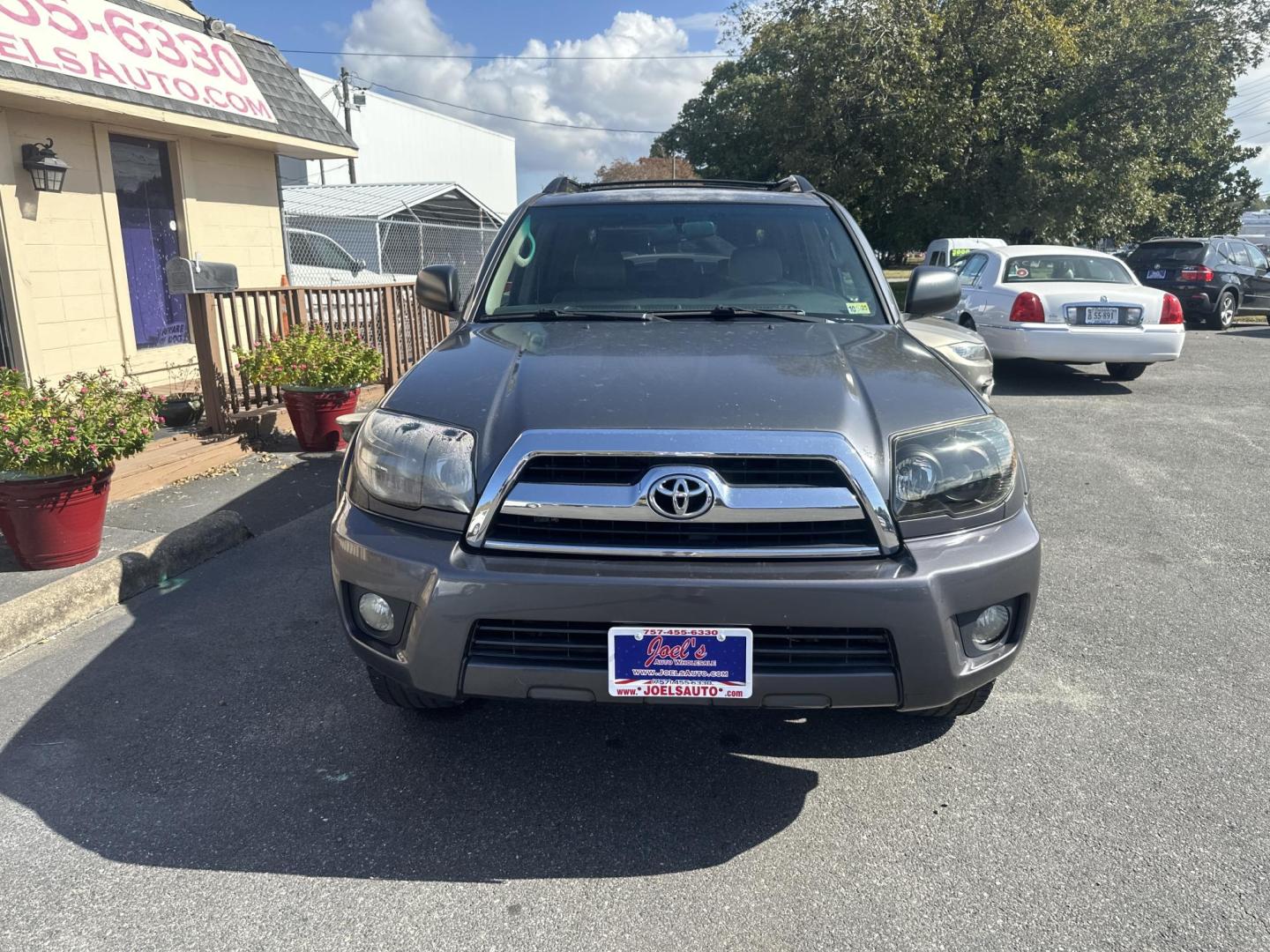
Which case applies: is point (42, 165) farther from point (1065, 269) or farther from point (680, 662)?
point (1065, 269)

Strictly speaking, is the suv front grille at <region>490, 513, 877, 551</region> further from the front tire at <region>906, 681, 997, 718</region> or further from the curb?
the curb

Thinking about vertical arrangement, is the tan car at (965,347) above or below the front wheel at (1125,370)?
above

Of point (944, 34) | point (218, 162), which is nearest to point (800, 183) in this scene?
point (218, 162)

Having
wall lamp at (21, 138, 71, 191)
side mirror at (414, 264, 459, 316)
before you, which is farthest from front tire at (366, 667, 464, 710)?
wall lamp at (21, 138, 71, 191)

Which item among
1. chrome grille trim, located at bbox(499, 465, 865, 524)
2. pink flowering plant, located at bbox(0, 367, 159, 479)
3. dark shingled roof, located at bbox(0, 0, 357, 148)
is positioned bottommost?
pink flowering plant, located at bbox(0, 367, 159, 479)

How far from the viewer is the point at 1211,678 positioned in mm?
3416

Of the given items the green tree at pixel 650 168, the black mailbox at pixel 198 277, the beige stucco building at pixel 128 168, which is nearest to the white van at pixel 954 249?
the beige stucco building at pixel 128 168

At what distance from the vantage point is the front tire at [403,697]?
274 cm

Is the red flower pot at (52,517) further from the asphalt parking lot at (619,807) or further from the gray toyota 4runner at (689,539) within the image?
the gray toyota 4runner at (689,539)

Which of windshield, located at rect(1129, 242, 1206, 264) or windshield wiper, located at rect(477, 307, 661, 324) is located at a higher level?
windshield, located at rect(1129, 242, 1206, 264)

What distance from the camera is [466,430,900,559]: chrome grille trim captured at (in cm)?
232

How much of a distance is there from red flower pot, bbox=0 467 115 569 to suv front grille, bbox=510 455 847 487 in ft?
10.0

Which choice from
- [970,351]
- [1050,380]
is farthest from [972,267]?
[970,351]

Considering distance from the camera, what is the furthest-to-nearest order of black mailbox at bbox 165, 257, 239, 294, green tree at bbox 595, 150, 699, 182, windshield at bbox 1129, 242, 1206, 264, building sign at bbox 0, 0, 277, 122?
green tree at bbox 595, 150, 699, 182
windshield at bbox 1129, 242, 1206, 264
building sign at bbox 0, 0, 277, 122
black mailbox at bbox 165, 257, 239, 294
